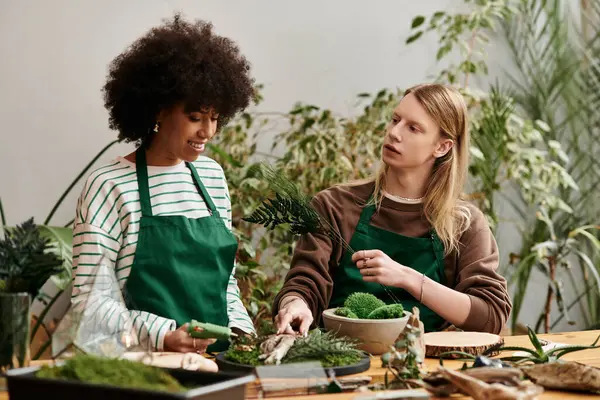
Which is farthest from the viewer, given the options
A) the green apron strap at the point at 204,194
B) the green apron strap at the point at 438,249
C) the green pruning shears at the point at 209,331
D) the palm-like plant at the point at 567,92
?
the palm-like plant at the point at 567,92

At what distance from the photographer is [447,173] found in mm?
2814

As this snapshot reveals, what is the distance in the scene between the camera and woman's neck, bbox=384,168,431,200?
2.78 metres

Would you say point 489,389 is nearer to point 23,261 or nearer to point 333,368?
point 333,368

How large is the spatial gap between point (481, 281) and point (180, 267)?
93cm

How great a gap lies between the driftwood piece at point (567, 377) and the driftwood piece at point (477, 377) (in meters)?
Result: 0.07

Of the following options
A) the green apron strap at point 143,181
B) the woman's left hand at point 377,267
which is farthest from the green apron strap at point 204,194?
the woman's left hand at point 377,267

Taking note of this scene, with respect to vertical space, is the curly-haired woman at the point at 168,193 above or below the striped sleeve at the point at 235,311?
above

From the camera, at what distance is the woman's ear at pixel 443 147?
283 centimetres

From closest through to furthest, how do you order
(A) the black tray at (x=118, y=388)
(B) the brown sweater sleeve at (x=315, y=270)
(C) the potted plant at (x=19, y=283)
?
(A) the black tray at (x=118, y=388)
(C) the potted plant at (x=19, y=283)
(B) the brown sweater sleeve at (x=315, y=270)

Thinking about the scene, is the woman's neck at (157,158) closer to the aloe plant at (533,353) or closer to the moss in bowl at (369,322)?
the moss in bowl at (369,322)

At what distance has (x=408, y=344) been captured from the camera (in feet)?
5.75

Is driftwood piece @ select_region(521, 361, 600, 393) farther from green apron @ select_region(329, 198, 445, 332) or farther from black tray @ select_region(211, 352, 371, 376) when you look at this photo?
green apron @ select_region(329, 198, 445, 332)

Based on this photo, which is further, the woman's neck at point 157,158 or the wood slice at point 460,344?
the woman's neck at point 157,158

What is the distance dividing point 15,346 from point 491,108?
3.33m
